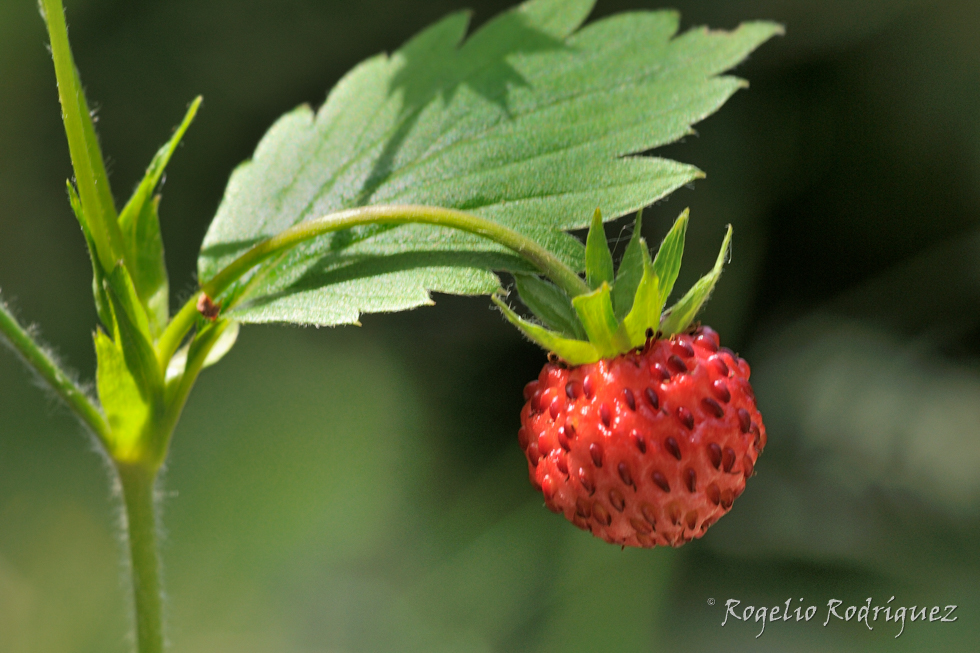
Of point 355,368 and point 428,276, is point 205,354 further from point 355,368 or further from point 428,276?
point 355,368

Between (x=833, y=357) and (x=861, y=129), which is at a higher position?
(x=861, y=129)

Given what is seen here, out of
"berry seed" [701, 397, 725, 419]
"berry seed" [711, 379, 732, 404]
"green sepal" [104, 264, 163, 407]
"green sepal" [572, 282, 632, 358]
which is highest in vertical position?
"green sepal" [572, 282, 632, 358]

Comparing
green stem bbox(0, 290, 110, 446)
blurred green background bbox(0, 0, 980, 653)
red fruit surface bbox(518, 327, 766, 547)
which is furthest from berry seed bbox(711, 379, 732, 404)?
blurred green background bbox(0, 0, 980, 653)

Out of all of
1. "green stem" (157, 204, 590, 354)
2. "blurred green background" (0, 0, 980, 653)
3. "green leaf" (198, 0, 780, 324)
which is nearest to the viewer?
"green stem" (157, 204, 590, 354)

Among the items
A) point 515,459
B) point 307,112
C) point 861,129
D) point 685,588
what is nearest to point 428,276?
point 307,112

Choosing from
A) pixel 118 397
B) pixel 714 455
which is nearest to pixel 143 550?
pixel 118 397

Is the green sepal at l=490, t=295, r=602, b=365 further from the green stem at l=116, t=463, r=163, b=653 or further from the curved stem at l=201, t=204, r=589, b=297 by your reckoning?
the green stem at l=116, t=463, r=163, b=653

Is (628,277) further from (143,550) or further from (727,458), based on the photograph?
(143,550)
